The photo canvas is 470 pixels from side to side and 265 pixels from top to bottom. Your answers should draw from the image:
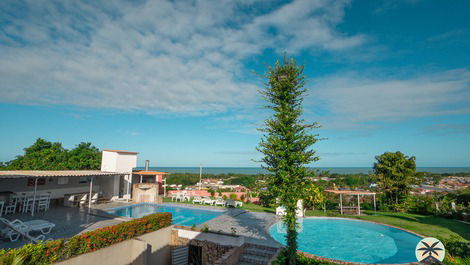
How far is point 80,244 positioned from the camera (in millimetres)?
6352

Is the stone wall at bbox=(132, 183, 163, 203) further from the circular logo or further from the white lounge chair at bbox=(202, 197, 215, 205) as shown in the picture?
the circular logo

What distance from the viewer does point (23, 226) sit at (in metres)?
7.96

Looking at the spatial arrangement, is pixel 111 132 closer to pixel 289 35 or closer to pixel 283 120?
pixel 289 35

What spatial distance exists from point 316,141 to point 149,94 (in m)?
18.8

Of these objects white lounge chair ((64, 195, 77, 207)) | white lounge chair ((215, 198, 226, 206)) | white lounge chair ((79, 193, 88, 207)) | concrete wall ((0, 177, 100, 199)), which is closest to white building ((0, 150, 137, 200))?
concrete wall ((0, 177, 100, 199))

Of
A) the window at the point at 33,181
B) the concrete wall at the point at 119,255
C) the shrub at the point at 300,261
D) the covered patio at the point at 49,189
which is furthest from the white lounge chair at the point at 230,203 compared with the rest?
the window at the point at 33,181

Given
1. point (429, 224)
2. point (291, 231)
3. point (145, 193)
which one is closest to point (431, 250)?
point (291, 231)

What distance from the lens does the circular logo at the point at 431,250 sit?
20.9 feet

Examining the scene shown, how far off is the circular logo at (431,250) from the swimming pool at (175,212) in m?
9.91

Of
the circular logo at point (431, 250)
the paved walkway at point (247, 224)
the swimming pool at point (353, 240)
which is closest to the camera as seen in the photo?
the circular logo at point (431, 250)

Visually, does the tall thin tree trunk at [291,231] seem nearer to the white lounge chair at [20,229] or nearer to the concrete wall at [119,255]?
the concrete wall at [119,255]

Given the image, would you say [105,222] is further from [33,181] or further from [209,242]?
[33,181]

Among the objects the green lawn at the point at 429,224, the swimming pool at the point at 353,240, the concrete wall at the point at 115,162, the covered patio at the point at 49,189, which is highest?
the concrete wall at the point at 115,162

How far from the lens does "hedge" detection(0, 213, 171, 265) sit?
16.7ft
